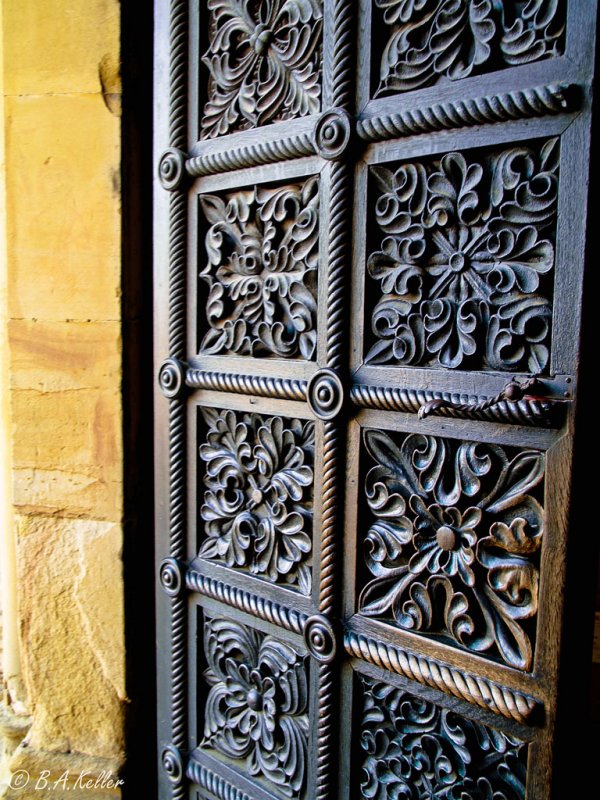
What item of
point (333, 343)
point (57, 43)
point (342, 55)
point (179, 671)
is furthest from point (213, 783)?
point (57, 43)

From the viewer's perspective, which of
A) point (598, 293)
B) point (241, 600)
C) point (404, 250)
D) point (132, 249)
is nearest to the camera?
point (598, 293)

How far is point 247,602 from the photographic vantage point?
1.12m

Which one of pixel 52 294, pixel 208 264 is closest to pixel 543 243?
pixel 208 264

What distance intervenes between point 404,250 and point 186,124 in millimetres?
535

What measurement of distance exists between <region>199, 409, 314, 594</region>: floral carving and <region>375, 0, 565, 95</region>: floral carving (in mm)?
515

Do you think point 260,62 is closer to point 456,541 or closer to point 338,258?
point 338,258

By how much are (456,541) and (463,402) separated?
182mm

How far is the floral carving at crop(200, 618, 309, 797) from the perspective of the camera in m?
1.07

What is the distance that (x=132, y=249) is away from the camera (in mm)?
1298

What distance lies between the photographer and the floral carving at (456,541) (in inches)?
32.3

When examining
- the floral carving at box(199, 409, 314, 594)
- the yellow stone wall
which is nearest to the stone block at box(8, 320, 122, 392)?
the yellow stone wall

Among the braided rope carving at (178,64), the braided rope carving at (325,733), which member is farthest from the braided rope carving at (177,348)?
the braided rope carving at (325,733)

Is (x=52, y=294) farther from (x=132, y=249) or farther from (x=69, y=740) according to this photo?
(x=69, y=740)

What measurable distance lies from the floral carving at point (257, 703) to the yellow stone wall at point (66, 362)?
→ 0.23 metres
